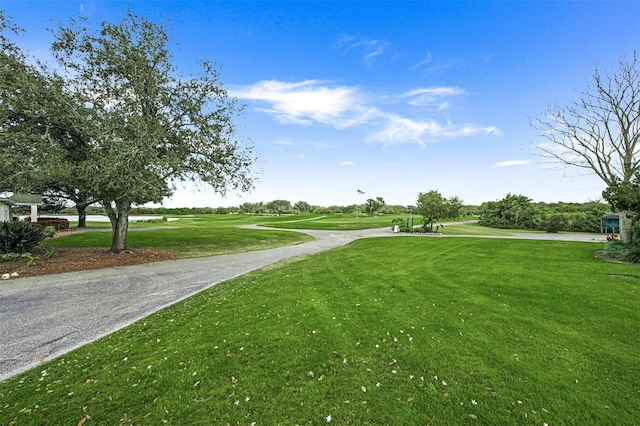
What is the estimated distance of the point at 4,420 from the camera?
2.71m

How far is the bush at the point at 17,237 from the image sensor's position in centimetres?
1144

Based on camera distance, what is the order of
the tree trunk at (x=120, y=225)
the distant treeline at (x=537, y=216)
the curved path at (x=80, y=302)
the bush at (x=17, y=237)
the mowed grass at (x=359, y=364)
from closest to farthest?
the mowed grass at (x=359, y=364) → the curved path at (x=80, y=302) → the bush at (x=17, y=237) → the tree trunk at (x=120, y=225) → the distant treeline at (x=537, y=216)

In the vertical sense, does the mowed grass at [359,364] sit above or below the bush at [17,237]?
below

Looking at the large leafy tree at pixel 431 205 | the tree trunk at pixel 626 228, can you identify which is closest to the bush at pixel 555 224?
the large leafy tree at pixel 431 205

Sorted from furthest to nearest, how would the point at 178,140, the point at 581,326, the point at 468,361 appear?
the point at 178,140 → the point at 581,326 → the point at 468,361

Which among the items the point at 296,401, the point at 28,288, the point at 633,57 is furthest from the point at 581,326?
the point at 633,57

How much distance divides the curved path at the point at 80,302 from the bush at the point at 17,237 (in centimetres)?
475

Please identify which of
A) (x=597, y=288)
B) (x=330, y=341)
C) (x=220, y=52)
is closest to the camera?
(x=330, y=341)

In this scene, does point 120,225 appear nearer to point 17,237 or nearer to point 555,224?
point 17,237

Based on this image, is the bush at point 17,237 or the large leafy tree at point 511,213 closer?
the bush at point 17,237

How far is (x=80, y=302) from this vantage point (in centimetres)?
655

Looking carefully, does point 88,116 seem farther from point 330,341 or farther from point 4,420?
point 330,341

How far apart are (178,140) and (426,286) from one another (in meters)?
13.0

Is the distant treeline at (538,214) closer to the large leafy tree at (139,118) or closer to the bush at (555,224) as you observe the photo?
the bush at (555,224)
